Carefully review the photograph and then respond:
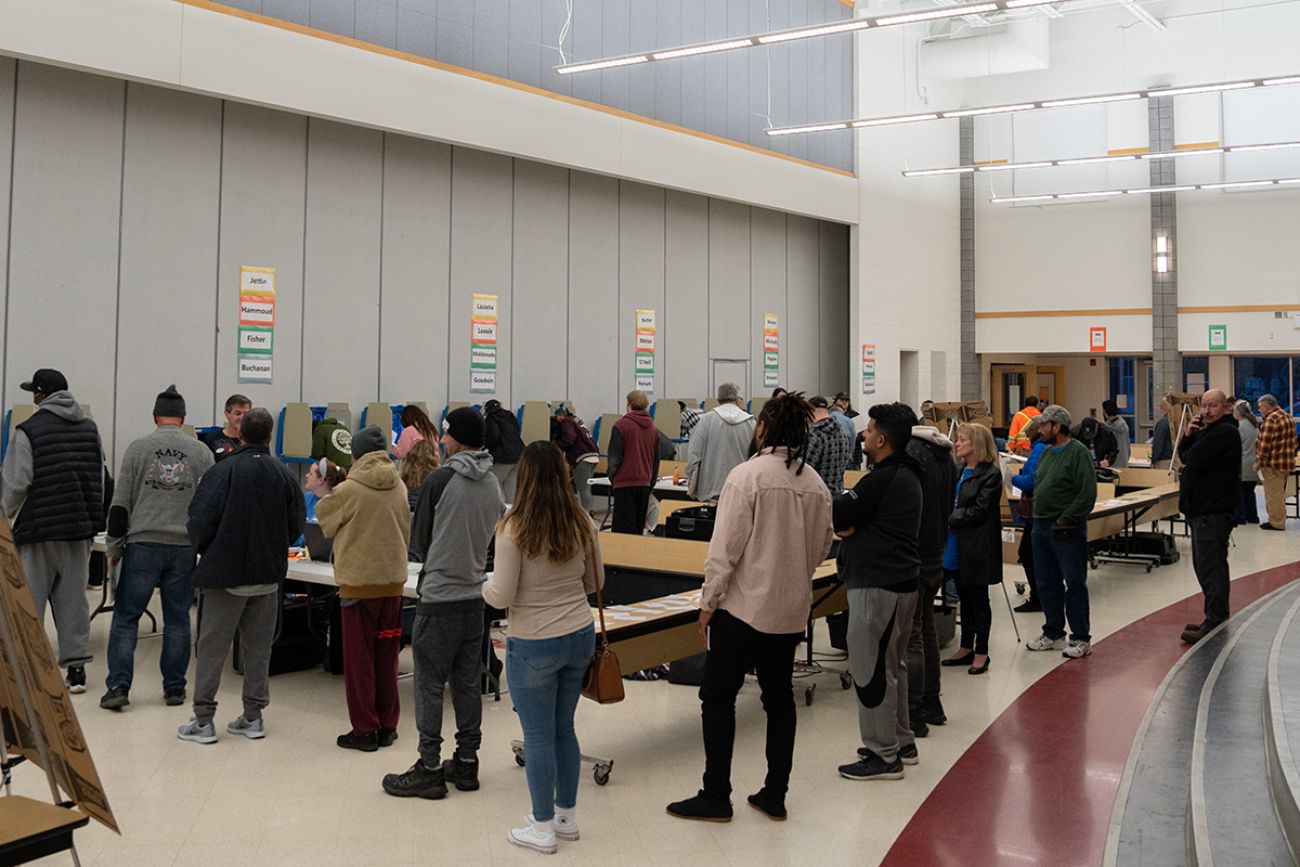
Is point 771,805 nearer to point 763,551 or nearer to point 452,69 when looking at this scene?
point 763,551

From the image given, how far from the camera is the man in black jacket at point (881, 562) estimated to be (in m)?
4.25

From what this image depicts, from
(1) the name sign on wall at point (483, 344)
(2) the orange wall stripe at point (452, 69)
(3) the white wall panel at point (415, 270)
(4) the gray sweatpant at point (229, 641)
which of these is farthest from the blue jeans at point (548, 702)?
(1) the name sign on wall at point (483, 344)

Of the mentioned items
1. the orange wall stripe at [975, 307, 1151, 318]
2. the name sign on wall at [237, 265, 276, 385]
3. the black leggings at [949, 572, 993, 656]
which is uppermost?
the orange wall stripe at [975, 307, 1151, 318]

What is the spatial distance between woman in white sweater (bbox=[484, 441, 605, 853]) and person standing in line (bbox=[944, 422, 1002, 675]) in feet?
10.2

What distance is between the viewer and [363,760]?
15.1 feet

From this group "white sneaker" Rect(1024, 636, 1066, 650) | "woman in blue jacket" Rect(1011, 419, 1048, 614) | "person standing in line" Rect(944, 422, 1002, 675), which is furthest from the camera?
"woman in blue jacket" Rect(1011, 419, 1048, 614)

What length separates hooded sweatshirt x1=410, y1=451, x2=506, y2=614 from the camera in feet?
13.6

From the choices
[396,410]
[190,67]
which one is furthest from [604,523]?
[190,67]

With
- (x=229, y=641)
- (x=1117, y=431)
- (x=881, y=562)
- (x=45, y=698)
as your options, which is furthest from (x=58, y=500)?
(x=1117, y=431)

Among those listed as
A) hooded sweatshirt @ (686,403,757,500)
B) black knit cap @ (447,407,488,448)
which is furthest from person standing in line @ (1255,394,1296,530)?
black knit cap @ (447,407,488,448)

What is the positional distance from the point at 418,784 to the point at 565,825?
719 mm

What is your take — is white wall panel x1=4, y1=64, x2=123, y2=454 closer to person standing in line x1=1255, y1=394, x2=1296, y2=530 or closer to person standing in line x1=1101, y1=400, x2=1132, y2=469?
person standing in line x1=1101, y1=400, x2=1132, y2=469

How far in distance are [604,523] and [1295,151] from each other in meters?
12.3

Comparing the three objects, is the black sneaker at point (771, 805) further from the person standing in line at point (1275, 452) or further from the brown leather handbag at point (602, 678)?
the person standing in line at point (1275, 452)
